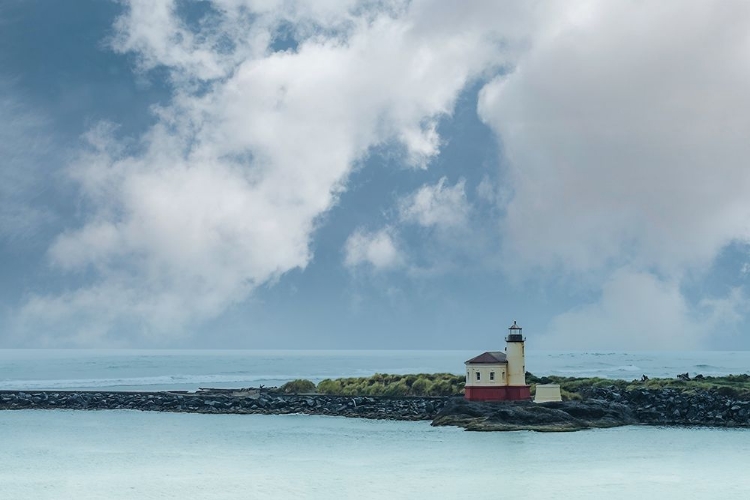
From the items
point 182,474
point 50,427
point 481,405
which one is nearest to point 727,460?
point 481,405

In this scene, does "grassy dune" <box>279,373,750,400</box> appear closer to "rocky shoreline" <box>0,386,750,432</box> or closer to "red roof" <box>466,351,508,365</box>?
"rocky shoreline" <box>0,386,750,432</box>

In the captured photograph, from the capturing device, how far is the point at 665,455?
46.4 meters

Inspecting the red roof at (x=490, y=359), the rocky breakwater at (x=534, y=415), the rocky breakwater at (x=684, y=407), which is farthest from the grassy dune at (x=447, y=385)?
the red roof at (x=490, y=359)

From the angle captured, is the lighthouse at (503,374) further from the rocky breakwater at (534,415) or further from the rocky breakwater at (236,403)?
the rocky breakwater at (236,403)

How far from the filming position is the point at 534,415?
52906 millimetres

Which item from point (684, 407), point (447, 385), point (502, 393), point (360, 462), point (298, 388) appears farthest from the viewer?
point (298, 388)

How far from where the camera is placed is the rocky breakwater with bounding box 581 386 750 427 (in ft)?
181

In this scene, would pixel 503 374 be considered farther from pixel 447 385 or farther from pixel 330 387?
pixel 330 387

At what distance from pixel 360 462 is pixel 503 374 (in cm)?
1325

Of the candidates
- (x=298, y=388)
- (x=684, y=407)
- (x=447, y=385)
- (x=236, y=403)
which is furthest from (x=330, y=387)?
(x=684, y=407)

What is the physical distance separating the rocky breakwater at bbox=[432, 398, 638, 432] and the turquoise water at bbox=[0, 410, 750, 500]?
104 centimetres

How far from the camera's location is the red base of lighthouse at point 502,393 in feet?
181

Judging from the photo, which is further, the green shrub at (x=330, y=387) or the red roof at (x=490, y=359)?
the green shrub at (x=330, y=387)

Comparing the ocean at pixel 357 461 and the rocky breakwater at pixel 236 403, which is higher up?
the rocky breakwater at pixel 236 403
